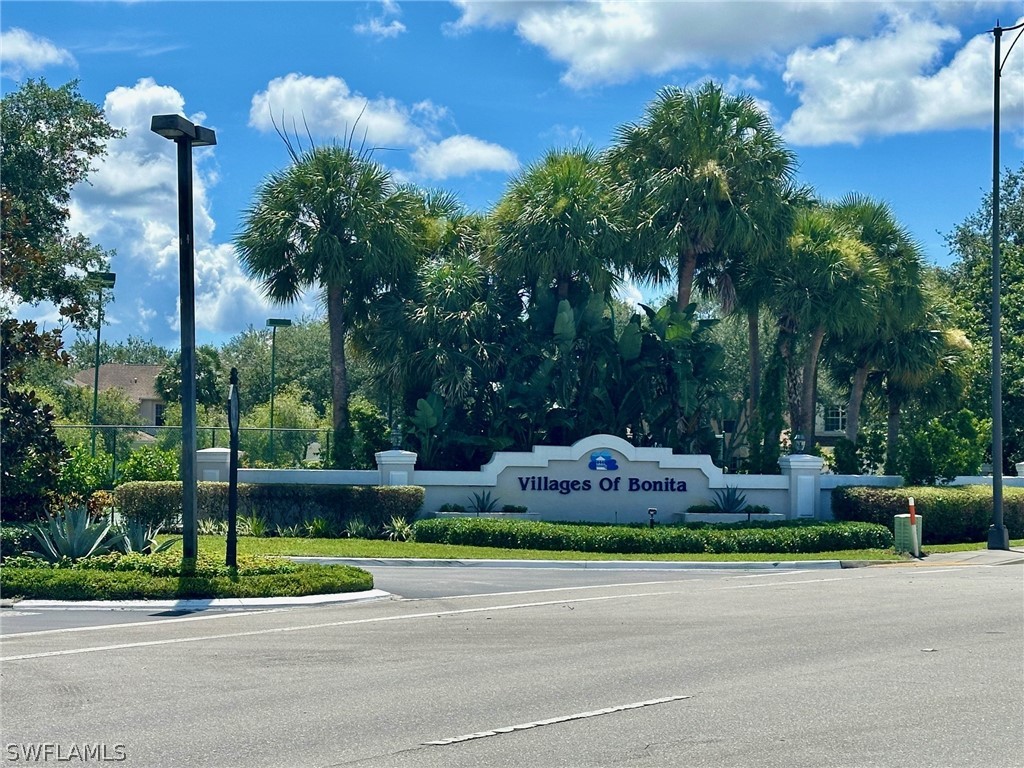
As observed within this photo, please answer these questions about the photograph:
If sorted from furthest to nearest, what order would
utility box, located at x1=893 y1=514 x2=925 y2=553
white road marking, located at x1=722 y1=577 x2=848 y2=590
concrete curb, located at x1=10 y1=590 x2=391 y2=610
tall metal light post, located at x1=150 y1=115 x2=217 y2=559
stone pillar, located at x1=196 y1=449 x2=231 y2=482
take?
stone pillar, located at x1=196 y1=449 x2=231 y2=482 → utility box, located at x1=893 y1=514 x2=925 y2=553 → white road marking, located at x1=722 y1=577 x2=848 y2=590 → tall metal light post, located at x1=150 y1=115 x2=217 y2=559 → concrete curb, located at x1=10 y1=590 x2=391 y2=610

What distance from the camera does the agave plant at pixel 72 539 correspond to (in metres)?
17.3

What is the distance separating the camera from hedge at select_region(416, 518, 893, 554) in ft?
80.3

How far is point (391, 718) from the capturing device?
8.64 metres

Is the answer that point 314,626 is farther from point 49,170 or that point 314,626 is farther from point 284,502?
point 49,170

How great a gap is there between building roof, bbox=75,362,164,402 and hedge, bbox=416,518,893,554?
154ft

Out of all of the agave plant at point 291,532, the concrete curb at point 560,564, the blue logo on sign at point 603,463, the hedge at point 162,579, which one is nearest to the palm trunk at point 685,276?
the blue logo on sign at point 603,463

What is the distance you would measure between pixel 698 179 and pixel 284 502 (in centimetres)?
1326

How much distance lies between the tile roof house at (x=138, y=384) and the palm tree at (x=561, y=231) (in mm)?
40947

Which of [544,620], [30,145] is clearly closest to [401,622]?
[544,620]

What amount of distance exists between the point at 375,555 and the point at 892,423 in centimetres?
2158

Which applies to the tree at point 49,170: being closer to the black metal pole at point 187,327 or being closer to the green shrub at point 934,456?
the black metal pole at point 187,327

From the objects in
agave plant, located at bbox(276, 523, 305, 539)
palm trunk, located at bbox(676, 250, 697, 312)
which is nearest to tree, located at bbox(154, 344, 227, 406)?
palm trunk, located at bbox(676, 250, 697, 312)

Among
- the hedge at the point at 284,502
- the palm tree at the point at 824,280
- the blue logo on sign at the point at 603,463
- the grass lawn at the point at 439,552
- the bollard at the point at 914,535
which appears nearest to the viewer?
the grass lawn at the point at 439,552

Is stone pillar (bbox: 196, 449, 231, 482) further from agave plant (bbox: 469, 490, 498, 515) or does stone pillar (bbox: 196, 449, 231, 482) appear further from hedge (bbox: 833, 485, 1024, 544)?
hedge (bbox: 833, 485, 1024, 544)
